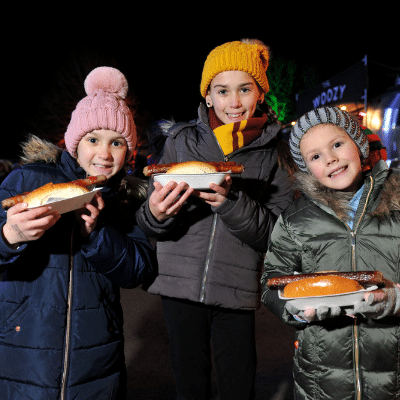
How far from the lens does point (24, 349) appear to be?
6.56 ft

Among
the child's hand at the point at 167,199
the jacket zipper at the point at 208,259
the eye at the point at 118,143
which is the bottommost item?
the jacket zipper at the point at 208,259

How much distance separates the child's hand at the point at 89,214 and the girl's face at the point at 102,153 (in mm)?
314

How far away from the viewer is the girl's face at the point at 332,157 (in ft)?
6.98

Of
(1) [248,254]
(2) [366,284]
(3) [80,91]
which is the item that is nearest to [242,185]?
(1) [248,254]

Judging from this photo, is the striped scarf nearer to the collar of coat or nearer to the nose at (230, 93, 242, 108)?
the nose at (230, 93, 242, 108)

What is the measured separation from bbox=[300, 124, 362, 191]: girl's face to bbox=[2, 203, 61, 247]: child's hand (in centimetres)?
158

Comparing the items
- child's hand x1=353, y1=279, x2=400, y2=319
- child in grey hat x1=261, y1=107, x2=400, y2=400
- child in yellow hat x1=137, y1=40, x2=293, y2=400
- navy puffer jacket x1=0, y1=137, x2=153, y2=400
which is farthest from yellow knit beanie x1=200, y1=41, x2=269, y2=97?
child's hand x1=353, y1=279, x2=400, y2=319

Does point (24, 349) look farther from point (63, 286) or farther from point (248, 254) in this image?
point (248, 254)

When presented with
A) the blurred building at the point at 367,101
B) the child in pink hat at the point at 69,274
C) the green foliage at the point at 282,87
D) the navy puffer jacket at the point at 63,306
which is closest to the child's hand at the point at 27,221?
the child in pink hat at the point at 69,274

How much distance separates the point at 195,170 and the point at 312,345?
128 centimetres

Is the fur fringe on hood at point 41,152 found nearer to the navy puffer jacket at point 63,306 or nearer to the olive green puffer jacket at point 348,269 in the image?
the navy puffer jacket at point 63,306

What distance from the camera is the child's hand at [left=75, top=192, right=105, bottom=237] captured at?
2053 millimetres

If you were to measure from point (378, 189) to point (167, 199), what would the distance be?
4.26 ft

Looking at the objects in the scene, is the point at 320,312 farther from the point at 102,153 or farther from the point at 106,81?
the point at 106,81
